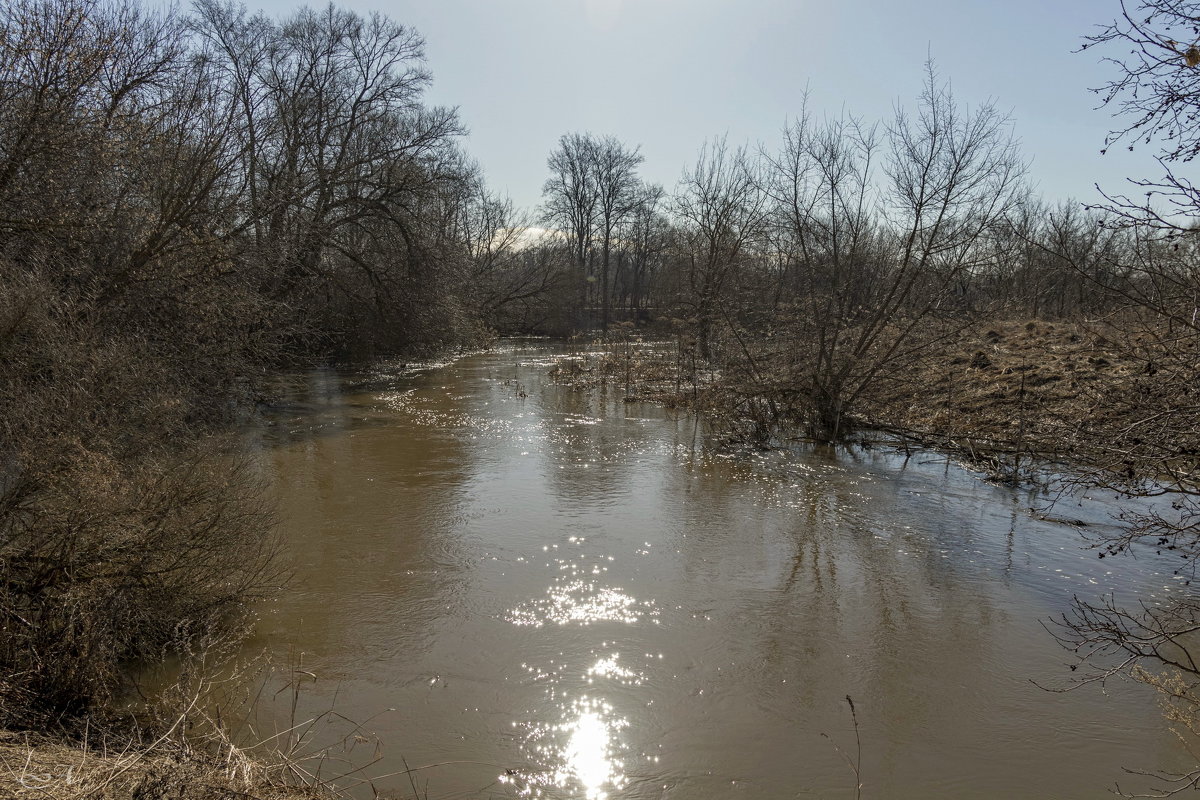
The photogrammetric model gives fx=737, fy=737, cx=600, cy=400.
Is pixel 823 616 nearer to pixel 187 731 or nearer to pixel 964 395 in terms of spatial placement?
pixel 187 731

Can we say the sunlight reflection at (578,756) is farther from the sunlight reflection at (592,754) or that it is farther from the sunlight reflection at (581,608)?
the sunlight reflection at (581,608)

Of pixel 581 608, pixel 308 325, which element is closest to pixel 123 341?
pixel 581 608

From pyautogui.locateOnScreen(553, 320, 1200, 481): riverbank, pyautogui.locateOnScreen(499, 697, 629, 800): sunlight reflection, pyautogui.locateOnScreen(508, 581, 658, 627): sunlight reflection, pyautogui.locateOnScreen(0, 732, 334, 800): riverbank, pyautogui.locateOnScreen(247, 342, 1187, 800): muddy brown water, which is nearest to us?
pyautogui.locateOnScreen(0, 732, 334, 800): riverbank

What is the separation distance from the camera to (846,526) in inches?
344

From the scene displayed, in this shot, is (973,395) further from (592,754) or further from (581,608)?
(592,754)

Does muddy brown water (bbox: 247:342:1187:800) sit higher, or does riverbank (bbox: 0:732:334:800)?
riverbank (bbox: 0:732:334:800)

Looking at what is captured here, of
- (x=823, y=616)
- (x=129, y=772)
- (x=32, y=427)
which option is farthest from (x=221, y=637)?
(x=823, y=616)

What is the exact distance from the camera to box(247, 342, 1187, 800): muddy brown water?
437cm

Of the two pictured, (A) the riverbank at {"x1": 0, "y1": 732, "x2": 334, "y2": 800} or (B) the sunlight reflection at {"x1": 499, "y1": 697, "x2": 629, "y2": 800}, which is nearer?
(A) the riverbank at {"x1": 0, "y1": 732, "x2": 334, "y2": 800}

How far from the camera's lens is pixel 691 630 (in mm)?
5984

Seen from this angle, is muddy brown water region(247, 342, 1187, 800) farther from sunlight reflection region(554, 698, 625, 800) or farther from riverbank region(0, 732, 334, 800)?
riverbank region(0, 732, 334, 800)

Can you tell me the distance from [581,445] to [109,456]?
8.41m

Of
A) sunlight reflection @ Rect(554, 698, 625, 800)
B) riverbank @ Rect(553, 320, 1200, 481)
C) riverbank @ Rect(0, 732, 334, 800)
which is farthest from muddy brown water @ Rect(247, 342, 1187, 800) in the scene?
riverbank @ Rect(553, 320, 1200, 481)

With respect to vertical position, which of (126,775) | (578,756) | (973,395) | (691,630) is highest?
(973,395)
